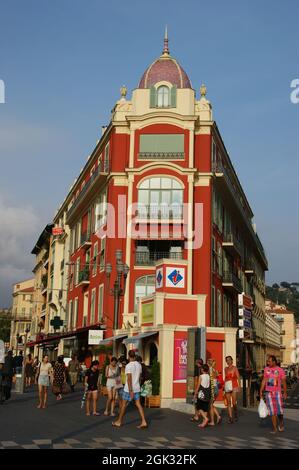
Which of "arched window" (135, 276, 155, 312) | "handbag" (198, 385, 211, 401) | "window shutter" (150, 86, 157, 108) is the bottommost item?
"handbag" (198, 385, 211, 401)

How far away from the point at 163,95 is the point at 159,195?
22.0ft

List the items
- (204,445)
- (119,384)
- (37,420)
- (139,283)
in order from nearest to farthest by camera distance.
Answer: (204,445) < (37,420) < (119,384) < (139,283)

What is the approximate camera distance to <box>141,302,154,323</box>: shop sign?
24562mm

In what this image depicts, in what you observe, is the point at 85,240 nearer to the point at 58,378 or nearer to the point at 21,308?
the point at 58,378

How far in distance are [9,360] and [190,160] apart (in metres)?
20.0

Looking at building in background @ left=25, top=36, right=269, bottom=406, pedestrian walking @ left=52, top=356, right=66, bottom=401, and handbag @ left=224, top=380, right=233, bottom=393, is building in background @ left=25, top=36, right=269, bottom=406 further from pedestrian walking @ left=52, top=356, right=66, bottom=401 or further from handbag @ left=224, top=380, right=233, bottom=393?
handbag @ left=224, top=380, right=233, bottom=393

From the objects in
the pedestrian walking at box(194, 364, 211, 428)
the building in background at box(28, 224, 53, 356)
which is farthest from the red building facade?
the building in background at box(28, 224, 53, 356)

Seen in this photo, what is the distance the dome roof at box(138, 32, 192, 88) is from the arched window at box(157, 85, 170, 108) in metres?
0.99

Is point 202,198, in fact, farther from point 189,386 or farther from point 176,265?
point 189,386

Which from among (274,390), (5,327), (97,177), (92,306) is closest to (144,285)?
(92,306)

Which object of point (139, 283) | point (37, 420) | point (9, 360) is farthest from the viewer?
point (139, 283)

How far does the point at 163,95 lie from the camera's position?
38.6m

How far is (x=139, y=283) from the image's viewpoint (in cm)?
3653

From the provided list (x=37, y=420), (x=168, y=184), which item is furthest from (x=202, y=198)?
(x=37, y=420)
